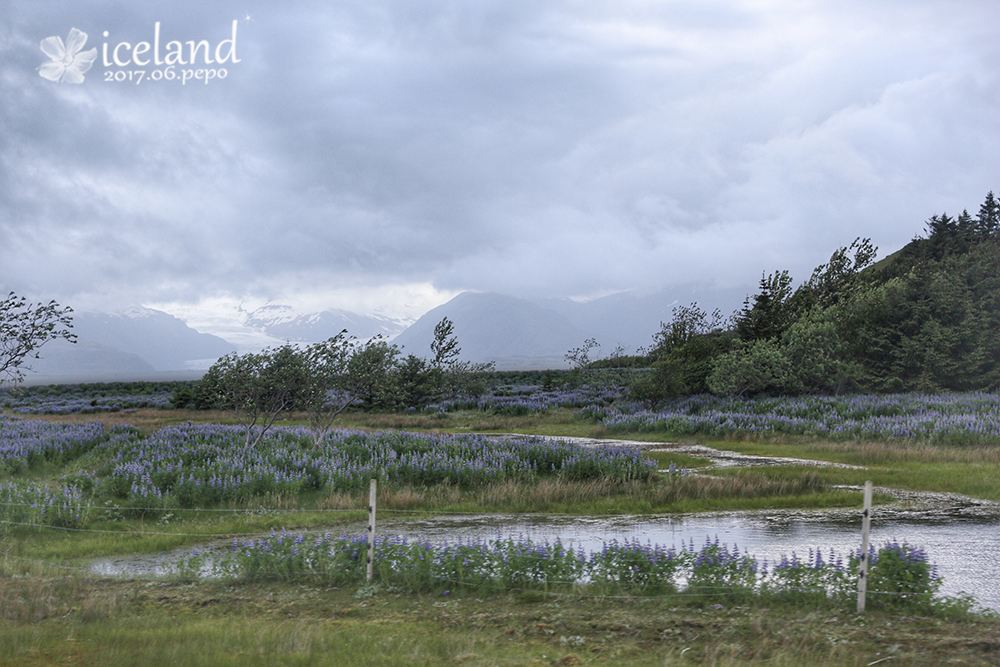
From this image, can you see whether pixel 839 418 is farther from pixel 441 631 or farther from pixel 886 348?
pixel 441 631

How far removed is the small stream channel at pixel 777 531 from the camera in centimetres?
1260

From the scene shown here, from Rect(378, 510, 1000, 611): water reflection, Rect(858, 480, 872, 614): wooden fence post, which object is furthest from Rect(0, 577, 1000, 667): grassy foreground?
Rect(378, 510, 1000, 611): water reflection

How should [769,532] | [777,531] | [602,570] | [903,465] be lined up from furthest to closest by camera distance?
[903,465], [777,531], [769,532], [602,570]

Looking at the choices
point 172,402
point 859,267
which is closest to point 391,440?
point 172,402

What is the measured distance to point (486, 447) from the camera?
982 inches

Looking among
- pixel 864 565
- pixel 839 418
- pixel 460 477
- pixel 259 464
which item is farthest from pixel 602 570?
pixel 839 418

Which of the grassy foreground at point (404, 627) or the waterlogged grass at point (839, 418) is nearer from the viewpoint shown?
the grassy foreground at point (404, 627)

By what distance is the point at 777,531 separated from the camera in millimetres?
15508

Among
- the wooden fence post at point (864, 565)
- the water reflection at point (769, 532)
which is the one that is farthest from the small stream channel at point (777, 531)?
the wooden fence post at point (864, 565)

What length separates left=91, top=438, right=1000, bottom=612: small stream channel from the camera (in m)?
12.6

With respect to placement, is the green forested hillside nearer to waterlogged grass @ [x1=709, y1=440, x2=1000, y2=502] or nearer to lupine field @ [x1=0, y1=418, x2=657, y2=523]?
waterlogged grass @ [x1=709, y1=440, x2=1000, y2=502]

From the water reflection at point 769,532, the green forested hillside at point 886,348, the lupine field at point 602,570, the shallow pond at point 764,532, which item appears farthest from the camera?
the green forested hillside at point 886,348

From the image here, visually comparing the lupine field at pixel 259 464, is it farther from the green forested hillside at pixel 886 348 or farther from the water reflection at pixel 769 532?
the green forested hillside at pixel 886 348

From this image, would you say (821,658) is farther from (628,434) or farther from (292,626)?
(628,434)
